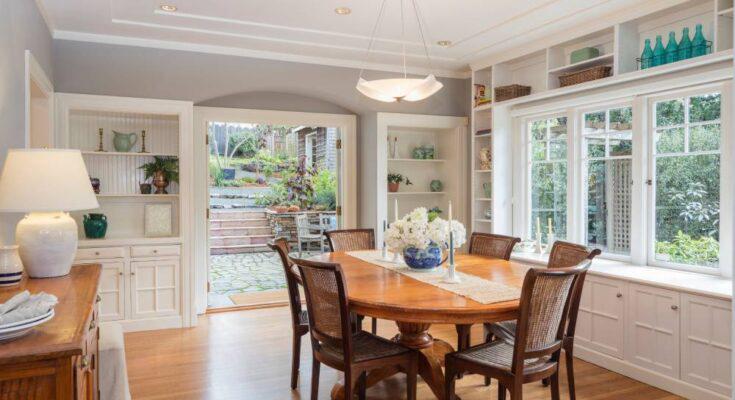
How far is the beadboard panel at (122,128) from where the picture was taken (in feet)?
15.2

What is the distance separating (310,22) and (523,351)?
3031 millimetres

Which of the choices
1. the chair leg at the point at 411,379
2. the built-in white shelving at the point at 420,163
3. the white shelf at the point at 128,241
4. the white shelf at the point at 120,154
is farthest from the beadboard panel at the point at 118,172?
the chair leg at the point at 411,379

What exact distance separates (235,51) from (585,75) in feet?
10.1

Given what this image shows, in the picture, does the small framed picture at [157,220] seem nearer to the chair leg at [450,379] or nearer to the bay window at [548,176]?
the chair leg at [450,379]

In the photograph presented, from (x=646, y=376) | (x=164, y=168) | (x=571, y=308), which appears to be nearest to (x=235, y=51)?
(x=164, y=168)

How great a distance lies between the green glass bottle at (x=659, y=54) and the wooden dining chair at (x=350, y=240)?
248 centimetres

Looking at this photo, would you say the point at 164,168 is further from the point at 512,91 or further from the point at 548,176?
the point at 548,176

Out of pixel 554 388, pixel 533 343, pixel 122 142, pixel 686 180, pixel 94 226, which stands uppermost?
pixel 122 142

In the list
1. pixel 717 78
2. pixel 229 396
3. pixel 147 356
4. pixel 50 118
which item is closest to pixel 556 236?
pixel 717 78

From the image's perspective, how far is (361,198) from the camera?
5.86 metres

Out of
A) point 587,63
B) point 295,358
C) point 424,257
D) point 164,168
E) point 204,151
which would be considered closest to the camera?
point 424,257

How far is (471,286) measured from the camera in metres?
2.59

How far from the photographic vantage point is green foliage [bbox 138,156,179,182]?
4.74 metres

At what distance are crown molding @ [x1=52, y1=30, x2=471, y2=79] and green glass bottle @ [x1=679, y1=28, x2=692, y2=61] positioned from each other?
2.45 meters
